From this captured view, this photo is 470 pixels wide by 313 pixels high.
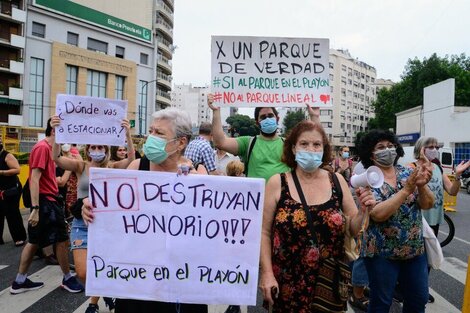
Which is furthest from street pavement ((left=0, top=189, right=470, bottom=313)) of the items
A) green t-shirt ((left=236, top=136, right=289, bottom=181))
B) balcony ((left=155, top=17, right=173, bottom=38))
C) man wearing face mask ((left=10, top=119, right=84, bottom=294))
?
balcony ((left=155, top=17, right=173, bottom=38))

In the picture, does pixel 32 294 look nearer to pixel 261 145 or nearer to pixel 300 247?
pixel 261 145

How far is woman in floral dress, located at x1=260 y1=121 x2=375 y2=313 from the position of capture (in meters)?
2.56

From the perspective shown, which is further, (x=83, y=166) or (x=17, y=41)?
(x=17, y=41)

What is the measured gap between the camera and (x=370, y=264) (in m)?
3.35

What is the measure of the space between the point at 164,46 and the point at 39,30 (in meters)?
23.1

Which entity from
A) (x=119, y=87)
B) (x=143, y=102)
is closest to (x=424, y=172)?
(x=119, y=87)

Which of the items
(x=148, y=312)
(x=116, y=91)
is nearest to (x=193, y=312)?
(x=148, y=312)

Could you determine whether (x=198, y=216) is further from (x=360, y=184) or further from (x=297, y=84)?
(x=297, y=84)

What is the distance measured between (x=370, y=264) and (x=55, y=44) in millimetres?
50489

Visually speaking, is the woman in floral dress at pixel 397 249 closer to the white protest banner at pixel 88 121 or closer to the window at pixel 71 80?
the white protest banner at pixel 88 121

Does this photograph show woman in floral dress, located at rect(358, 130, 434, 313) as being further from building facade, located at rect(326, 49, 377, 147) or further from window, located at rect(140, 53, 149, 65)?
building facade, located at rect(326, 49, 377, 147)

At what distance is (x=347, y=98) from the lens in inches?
3728

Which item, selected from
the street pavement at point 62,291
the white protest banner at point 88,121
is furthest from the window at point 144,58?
the white protest banner at point 88,121

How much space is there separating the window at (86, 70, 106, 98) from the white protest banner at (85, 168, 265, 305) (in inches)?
2051
